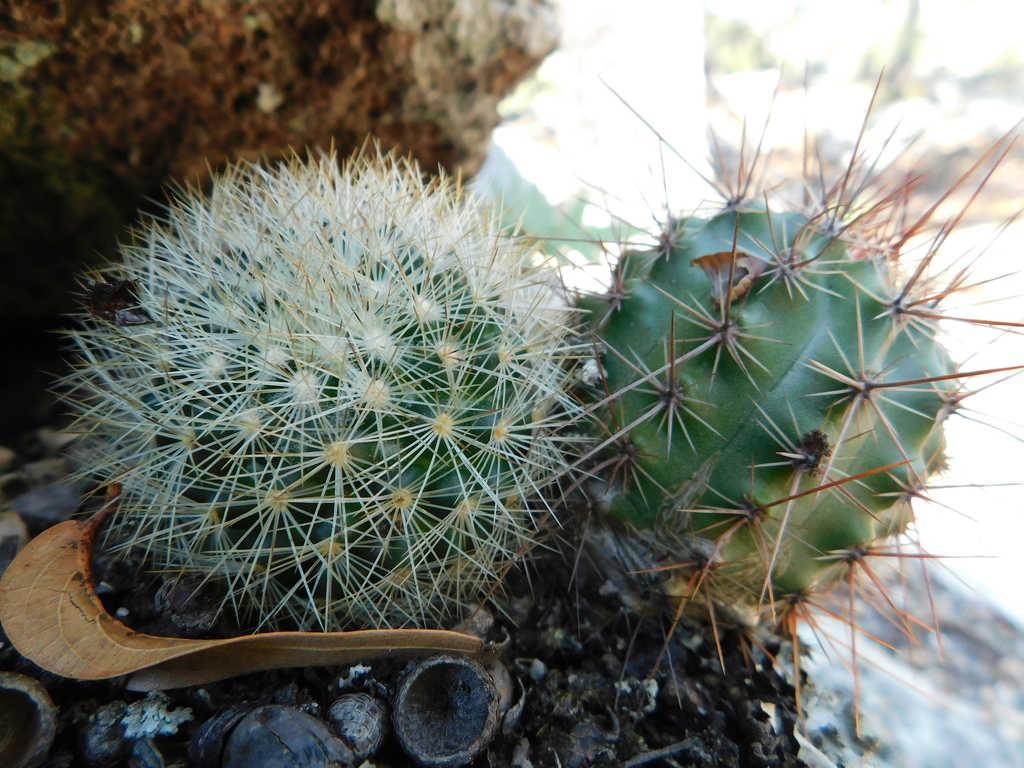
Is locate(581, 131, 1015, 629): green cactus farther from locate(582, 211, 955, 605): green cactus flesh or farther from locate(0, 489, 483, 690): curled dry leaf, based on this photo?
locate(0, 489, 483, 690): curled dry leaf

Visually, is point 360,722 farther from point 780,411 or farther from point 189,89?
point 189,89

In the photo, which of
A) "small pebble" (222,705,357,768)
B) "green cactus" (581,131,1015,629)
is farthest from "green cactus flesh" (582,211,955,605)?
"small pebble" (222,705,357,768)

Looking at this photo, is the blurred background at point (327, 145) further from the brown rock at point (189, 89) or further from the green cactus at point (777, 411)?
the green cactus at point (777, 411)

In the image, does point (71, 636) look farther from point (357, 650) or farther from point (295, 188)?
point (295, 188)

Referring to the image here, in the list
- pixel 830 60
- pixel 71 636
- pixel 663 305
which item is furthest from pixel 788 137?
pixel 71 636

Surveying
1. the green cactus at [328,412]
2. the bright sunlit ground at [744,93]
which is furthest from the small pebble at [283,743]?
the bright sunlit ground at [744,93]

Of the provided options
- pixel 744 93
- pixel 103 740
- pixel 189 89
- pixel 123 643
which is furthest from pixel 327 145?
pixel 744 93
